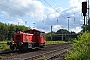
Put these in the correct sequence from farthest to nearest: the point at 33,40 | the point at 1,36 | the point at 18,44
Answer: the point at 1,36, the point at 33,40, the point at 18,44

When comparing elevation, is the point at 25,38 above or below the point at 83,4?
below

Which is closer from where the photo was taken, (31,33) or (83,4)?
(83,4)

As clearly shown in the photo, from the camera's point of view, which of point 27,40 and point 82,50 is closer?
point 82,50

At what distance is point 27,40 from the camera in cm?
3434

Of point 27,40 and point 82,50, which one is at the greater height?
point 27,40

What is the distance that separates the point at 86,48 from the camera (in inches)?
381

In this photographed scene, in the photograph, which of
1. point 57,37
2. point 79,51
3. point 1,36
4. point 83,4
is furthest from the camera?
point 57,37

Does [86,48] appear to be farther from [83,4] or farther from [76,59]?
[83,4]

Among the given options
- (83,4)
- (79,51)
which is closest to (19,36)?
(83,4)

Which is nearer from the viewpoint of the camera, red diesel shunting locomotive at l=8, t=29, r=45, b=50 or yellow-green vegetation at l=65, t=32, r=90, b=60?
yellow-green vegetation at l=65, t=32, r=90, b=60

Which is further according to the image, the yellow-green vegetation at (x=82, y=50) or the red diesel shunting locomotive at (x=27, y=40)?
the red diesel shunting locomotive at (x=27, y=40)

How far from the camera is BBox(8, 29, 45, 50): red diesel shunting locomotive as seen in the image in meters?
32.7

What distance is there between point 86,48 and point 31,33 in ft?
92.1

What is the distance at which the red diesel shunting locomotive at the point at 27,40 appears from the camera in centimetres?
3271
